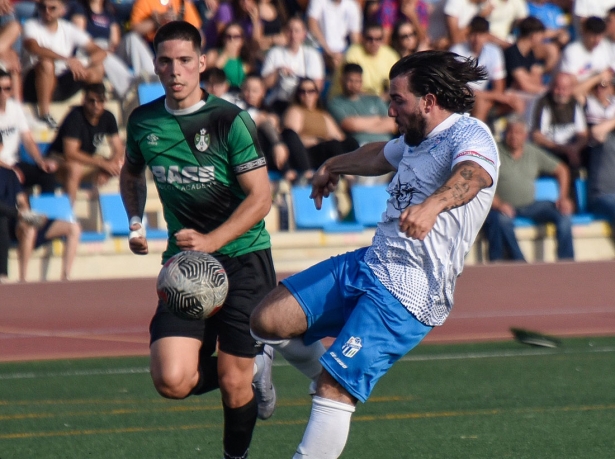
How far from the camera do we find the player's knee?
514cm

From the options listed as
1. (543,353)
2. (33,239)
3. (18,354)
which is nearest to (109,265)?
(33,239)

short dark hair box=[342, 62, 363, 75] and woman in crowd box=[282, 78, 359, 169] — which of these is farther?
short dark hair box=[342, 62, 363, 75]

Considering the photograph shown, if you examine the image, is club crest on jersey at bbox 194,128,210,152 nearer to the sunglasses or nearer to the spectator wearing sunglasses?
the sunglasses

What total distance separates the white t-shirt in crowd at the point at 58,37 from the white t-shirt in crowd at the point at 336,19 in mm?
3066

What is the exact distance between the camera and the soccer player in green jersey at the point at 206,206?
5.23 meters

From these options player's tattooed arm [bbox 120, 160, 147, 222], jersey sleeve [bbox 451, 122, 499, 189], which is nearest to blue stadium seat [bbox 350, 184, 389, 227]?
player's tattooed arm [bbox 120, 160, 147, 222]

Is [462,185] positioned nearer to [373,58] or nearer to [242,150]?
Answer: [242,150]

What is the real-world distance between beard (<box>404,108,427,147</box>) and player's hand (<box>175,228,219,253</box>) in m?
1.03

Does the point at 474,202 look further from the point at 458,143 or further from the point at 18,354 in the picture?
the point at 18,354

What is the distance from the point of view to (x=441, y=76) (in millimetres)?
4703

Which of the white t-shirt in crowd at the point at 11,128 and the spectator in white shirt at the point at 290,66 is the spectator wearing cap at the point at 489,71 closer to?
the spectator in white shirt at the point at 290,66

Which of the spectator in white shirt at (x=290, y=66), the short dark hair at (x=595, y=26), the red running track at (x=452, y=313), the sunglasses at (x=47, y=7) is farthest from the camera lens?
the short dark hair at (x=595, y=26)

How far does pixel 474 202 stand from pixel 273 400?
69.8 inches

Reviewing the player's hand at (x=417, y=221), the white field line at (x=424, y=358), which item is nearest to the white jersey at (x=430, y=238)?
the player's hand at (x=417, y=221)
